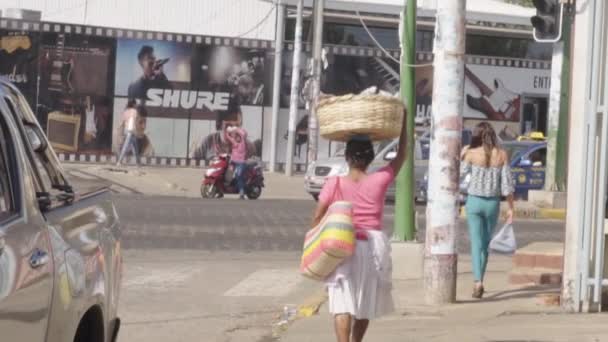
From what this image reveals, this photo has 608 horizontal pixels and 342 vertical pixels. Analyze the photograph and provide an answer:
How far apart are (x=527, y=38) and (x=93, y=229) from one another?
130ft

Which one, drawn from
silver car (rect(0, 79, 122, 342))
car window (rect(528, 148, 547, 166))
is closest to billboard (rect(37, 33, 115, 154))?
car window (rect(528, 148, 547, 166))

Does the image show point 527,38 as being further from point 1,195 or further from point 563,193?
point 1,195

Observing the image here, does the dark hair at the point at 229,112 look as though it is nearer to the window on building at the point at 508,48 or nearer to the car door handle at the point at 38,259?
the window on building at the point at 508,48

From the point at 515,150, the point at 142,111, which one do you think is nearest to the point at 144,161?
the point at 142,111

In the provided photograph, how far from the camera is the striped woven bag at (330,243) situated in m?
8.45

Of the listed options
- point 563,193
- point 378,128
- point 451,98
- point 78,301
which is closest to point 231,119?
point 563,193

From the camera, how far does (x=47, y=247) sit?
17.2 ft

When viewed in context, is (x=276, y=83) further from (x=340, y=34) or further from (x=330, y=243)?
(x=330, y=243)

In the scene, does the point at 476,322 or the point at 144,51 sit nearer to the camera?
the point at 476,322

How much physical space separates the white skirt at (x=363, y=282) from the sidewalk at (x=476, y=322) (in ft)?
6.32

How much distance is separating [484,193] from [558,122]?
47.8 ft

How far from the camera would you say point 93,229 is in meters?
6.31

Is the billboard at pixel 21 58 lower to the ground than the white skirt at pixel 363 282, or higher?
higher

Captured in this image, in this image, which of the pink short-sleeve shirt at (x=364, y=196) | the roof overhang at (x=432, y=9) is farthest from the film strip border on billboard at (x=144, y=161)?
the pink short-sleeve shirt at (x=364, y=196)
